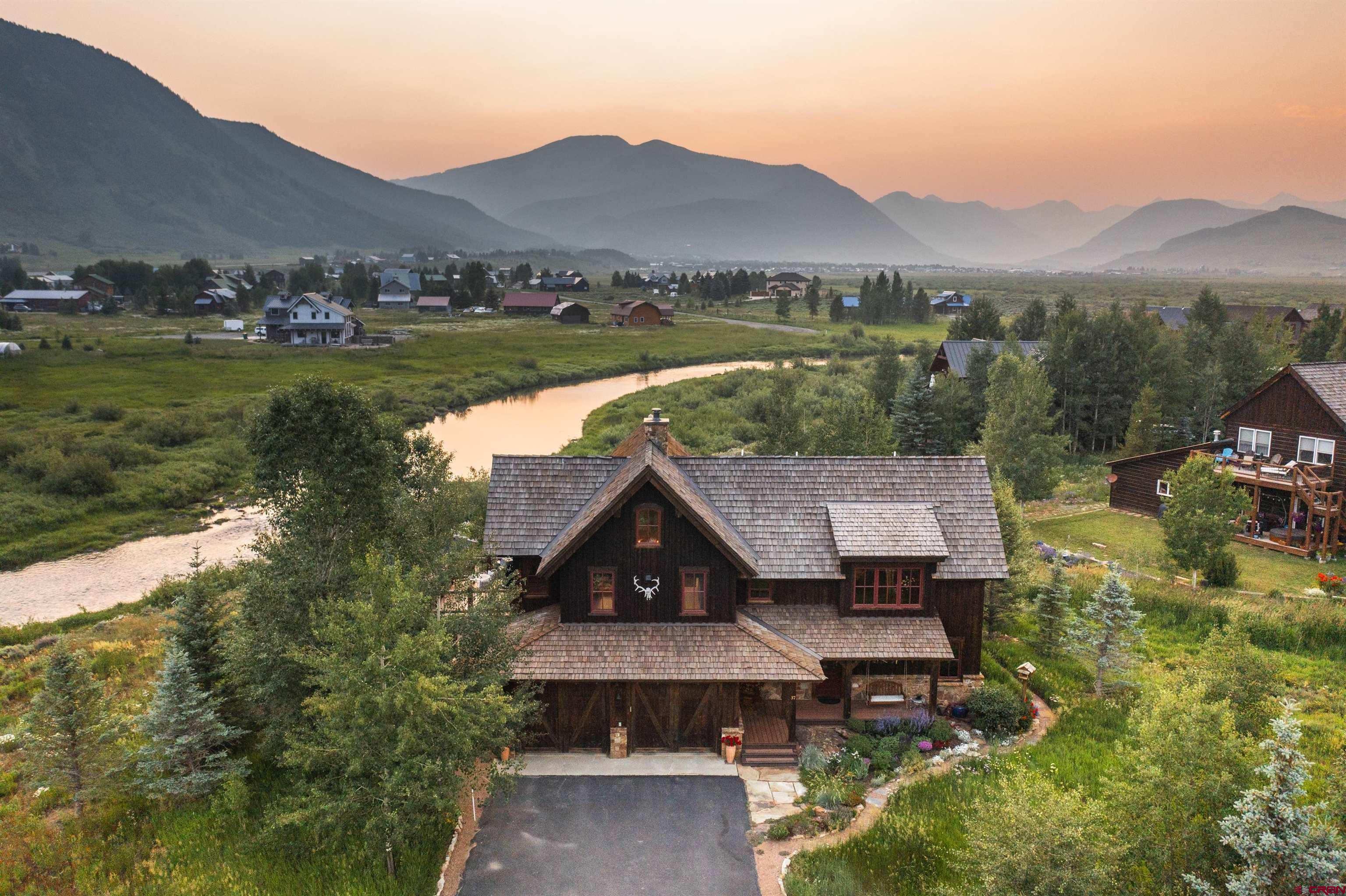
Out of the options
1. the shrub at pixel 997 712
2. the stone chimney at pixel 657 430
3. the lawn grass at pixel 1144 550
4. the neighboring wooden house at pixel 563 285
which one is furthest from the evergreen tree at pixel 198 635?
the neighboring wooden house at pixel 563 285

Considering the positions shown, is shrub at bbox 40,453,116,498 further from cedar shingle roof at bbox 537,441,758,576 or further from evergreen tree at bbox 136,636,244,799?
cedar shingle roof at bbox 537,441,758,576

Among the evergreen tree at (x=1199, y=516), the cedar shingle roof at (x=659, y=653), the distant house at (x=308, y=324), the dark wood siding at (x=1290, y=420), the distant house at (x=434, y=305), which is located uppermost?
the distant house at (x=434, y=305)

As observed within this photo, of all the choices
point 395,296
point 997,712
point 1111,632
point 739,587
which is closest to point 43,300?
point 395,296

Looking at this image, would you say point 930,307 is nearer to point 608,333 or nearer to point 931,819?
point 608,333

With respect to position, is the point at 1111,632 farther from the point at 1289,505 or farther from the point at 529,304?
the point at 529,304

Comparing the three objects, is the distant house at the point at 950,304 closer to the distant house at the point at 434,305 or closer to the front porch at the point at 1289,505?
the distant house at the point at 434,305

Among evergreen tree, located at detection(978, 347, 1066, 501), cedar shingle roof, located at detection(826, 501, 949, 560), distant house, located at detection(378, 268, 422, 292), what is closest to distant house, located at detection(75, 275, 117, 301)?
distant house, located at detection(378, 268, 422, 292)

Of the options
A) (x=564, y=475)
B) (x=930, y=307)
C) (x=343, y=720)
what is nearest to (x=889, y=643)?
(x=564, y=475)
